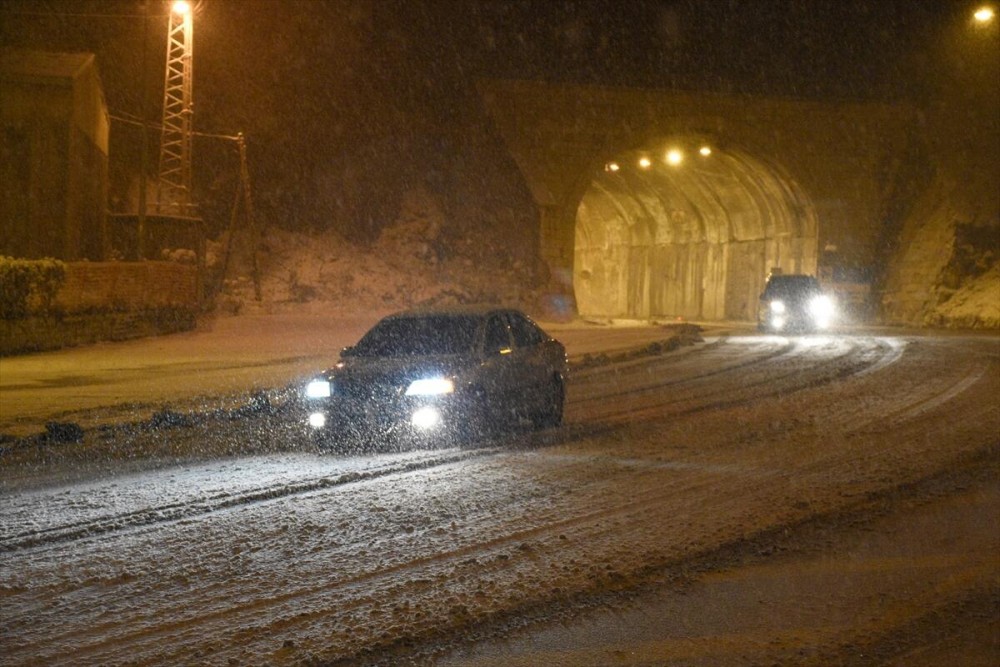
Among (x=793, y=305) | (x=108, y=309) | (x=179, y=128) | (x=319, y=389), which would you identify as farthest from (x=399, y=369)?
(x=179, y=128)

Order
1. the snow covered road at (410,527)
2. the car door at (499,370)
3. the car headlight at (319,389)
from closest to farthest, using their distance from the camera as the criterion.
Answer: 1. the snow covered road at (410,527)
2. the car headlight at (319,389)
3. the car door at (499,370)

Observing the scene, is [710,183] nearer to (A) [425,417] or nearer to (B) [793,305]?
(B) [793,305]

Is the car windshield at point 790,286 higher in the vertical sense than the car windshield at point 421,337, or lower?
higher

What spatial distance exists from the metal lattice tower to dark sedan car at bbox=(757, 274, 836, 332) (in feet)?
65.2

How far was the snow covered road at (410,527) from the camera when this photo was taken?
17.8 feet

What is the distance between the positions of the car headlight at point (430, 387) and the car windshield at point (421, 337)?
752mm

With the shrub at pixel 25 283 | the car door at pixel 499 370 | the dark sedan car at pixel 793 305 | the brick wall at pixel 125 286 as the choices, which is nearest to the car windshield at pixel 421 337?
the car door at pixel 499 370

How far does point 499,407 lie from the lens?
11.5m

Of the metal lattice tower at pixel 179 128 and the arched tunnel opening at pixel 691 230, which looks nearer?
the metal lattice tower at pixel 179 128

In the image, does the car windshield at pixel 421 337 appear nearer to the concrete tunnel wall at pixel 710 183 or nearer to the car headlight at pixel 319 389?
the car headlight at pixel 319 389

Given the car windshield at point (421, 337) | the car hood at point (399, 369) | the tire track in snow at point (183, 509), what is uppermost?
the car windshield at point (421, 337)

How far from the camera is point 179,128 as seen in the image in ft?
117

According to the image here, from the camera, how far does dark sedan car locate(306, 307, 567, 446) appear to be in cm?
1073

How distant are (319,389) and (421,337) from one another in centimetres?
153
